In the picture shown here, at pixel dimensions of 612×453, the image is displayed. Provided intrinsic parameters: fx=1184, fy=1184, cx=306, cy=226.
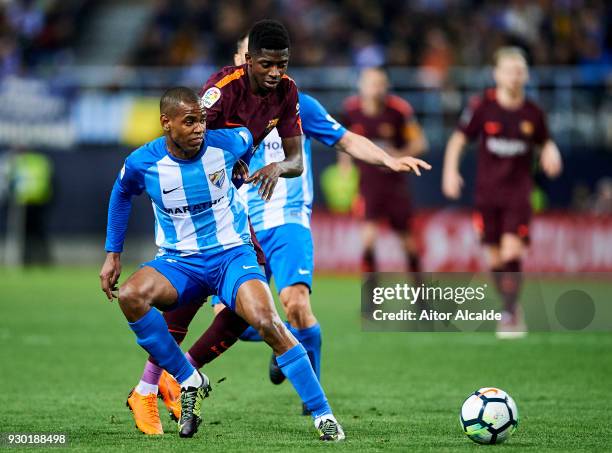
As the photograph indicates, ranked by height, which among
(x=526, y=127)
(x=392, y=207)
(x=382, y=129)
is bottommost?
(x=392, y=207)

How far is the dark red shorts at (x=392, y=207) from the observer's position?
14.2 m

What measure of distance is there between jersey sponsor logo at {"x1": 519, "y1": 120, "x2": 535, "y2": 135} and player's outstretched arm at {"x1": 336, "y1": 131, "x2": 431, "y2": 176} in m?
4.69

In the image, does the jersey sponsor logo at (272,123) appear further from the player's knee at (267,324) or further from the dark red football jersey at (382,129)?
the dark red football jersey at (382,129)

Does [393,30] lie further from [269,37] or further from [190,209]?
[190,209]

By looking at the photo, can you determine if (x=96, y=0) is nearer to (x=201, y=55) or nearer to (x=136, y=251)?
(x=201, y=55)

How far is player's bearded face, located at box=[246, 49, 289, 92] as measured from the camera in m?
6.57

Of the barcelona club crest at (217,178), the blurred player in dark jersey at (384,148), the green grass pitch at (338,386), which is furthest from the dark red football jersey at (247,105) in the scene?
the blurred player in dark jersey at (384,148)

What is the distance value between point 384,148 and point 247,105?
7.08 m

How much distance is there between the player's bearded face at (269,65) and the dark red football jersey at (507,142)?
A: 5540 millimetres

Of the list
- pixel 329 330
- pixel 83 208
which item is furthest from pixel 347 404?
pixel 83 208

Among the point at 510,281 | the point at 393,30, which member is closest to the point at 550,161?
the point at 510,281

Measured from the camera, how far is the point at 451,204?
64.1 ft

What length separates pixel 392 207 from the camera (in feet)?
46.7

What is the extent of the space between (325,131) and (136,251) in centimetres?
1338
